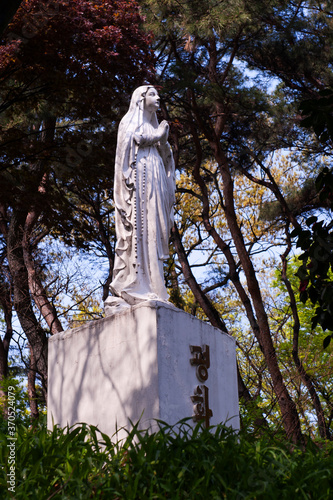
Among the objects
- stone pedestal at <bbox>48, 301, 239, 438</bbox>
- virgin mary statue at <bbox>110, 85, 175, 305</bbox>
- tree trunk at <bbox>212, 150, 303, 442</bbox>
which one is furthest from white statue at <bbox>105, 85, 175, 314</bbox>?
tree trunk at <bbox>212, 150, 303, 442</bbox>

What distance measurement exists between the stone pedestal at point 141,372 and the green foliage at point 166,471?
0.52 meters

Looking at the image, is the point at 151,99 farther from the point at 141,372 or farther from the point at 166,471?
the point at 166,471

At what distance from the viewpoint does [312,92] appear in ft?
39.1

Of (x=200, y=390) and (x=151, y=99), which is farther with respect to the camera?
(x=151, y=99)

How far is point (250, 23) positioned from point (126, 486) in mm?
9157

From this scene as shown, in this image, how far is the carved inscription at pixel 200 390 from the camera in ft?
16.4

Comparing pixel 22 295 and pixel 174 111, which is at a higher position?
pixel 174 111

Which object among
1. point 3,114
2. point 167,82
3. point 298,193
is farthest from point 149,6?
point 298,193

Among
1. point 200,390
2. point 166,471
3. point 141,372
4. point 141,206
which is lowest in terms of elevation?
point 166,471

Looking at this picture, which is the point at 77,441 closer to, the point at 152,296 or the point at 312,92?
the point at 152,296

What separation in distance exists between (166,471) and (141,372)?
119 cm

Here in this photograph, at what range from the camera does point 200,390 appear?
16.7 ft

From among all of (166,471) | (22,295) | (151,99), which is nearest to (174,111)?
(22,295)

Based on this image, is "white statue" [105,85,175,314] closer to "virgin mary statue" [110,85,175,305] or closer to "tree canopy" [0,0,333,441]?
"virgin mary statue" [110,85,175,305]
